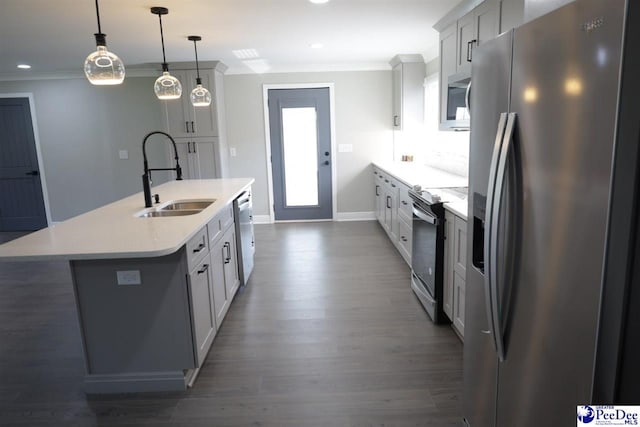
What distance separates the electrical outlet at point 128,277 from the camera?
7.44 ft

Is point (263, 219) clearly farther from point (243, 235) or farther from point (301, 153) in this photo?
point (243, 235)

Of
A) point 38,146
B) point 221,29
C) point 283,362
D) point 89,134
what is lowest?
point 283,362

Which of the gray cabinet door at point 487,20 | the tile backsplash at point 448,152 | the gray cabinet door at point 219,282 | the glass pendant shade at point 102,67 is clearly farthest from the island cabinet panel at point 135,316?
the tile backsplash at point 448,152

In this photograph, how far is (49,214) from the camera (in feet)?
21.9

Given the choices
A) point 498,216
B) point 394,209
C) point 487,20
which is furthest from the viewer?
point 394,209

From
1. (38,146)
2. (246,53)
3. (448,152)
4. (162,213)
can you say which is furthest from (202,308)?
(38,146)

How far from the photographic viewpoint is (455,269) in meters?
2.78

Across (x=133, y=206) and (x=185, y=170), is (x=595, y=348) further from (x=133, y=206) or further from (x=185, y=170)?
(x=185, y=170)

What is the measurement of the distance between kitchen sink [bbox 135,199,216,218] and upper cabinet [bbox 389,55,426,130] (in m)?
3.38

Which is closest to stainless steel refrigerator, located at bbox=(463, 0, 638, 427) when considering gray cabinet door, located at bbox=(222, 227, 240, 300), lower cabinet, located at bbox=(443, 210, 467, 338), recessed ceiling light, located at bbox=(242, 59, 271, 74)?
lower cabinet, located at bbox=(443, 210, 467, 338)

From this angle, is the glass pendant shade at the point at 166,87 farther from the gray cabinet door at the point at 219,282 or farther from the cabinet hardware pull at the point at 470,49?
the cabinet hardware pull at the point at 470,49

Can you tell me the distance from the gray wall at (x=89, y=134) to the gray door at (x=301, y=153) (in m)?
1.75

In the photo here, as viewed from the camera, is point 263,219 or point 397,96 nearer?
point 397,96

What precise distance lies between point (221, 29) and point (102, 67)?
73.5 inches
